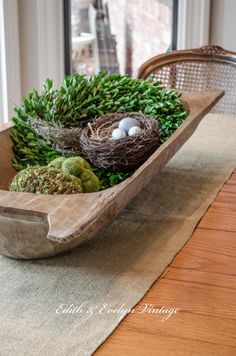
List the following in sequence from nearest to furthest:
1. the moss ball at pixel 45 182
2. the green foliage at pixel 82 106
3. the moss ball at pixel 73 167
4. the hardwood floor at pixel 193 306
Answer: the hardwood floor at pixel 193 306, the moss ball at pixel 45 182, the moss ball at pixel 73 167, the green foliage at pixel 82 106

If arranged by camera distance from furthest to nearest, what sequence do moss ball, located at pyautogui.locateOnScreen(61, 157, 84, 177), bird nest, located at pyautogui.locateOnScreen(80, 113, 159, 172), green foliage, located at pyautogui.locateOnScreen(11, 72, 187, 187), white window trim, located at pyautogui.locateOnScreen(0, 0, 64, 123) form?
white window trim, located at pyautogui.locateOnScreen(0, 0, 64, 123) → green foliage, located at pyautogui.locateOnScreen(11, 72, 187, 187) → bird nest, located at pyautogui.locateOnScreen(80, 113, 159, 172) → moss ball, located at pyautogui.locateOnScreen(61, 157, 84, 177)

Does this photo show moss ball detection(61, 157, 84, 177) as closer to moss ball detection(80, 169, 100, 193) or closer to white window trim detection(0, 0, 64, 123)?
moss ball detection(80, 169, 100, 193)

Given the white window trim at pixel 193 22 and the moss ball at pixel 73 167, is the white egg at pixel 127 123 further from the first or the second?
the white window trim at pixel 193 22

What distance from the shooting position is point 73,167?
1.36 m

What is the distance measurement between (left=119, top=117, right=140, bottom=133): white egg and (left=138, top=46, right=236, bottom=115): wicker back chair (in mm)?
820

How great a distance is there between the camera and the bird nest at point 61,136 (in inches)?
60.7

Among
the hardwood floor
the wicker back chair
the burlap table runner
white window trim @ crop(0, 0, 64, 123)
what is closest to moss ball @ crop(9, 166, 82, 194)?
the burlap table runner

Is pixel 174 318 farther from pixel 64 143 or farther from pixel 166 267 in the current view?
pixel 64 143

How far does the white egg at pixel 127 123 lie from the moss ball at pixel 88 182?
203 mm

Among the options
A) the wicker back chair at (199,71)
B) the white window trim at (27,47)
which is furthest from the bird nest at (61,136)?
the white window trim at (27,47)

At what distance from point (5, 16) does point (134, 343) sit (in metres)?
1.93

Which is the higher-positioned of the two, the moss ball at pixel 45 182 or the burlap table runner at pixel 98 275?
the moss ball at pixel 45 182

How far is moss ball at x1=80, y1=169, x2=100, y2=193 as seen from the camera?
1.36 meters

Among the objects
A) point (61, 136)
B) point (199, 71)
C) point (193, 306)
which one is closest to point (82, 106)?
point (61, 136)
